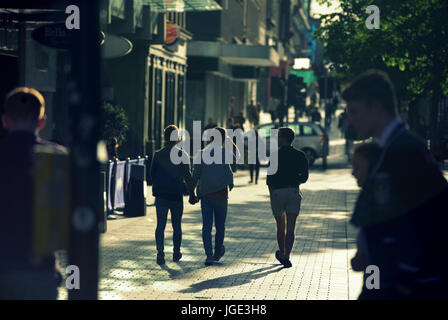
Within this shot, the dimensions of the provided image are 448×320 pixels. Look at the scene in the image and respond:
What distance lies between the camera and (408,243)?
381 centimetres

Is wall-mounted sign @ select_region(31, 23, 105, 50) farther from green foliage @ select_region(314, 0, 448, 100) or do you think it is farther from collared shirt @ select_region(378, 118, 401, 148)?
green foliage @ select_region(314, 0, 448, 100)

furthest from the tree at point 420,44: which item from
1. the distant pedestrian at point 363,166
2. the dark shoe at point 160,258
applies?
the distant pedestrian at point 363,166

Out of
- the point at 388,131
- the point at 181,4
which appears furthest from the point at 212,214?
the point at 181,4

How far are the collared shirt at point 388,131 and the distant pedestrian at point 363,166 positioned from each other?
0.05 meters

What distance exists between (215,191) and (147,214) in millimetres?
5715

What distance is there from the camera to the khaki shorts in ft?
37.3

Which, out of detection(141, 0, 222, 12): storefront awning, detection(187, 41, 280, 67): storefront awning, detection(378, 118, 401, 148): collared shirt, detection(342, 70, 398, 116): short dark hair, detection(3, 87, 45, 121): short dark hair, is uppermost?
detection(141, 0, 222, 12): storefront awning

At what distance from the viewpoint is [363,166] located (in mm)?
4305

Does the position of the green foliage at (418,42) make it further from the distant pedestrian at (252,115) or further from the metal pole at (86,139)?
the distant pedestrian at (252,115)

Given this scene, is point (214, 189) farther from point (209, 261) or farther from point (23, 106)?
point (23, 106)

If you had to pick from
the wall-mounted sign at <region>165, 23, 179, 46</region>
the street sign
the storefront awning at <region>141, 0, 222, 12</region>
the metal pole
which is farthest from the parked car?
the metal pole

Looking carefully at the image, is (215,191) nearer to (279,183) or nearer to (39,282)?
(279,183)

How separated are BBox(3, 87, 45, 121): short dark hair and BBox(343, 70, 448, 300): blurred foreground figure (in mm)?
1533

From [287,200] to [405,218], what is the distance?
24.9 feet
